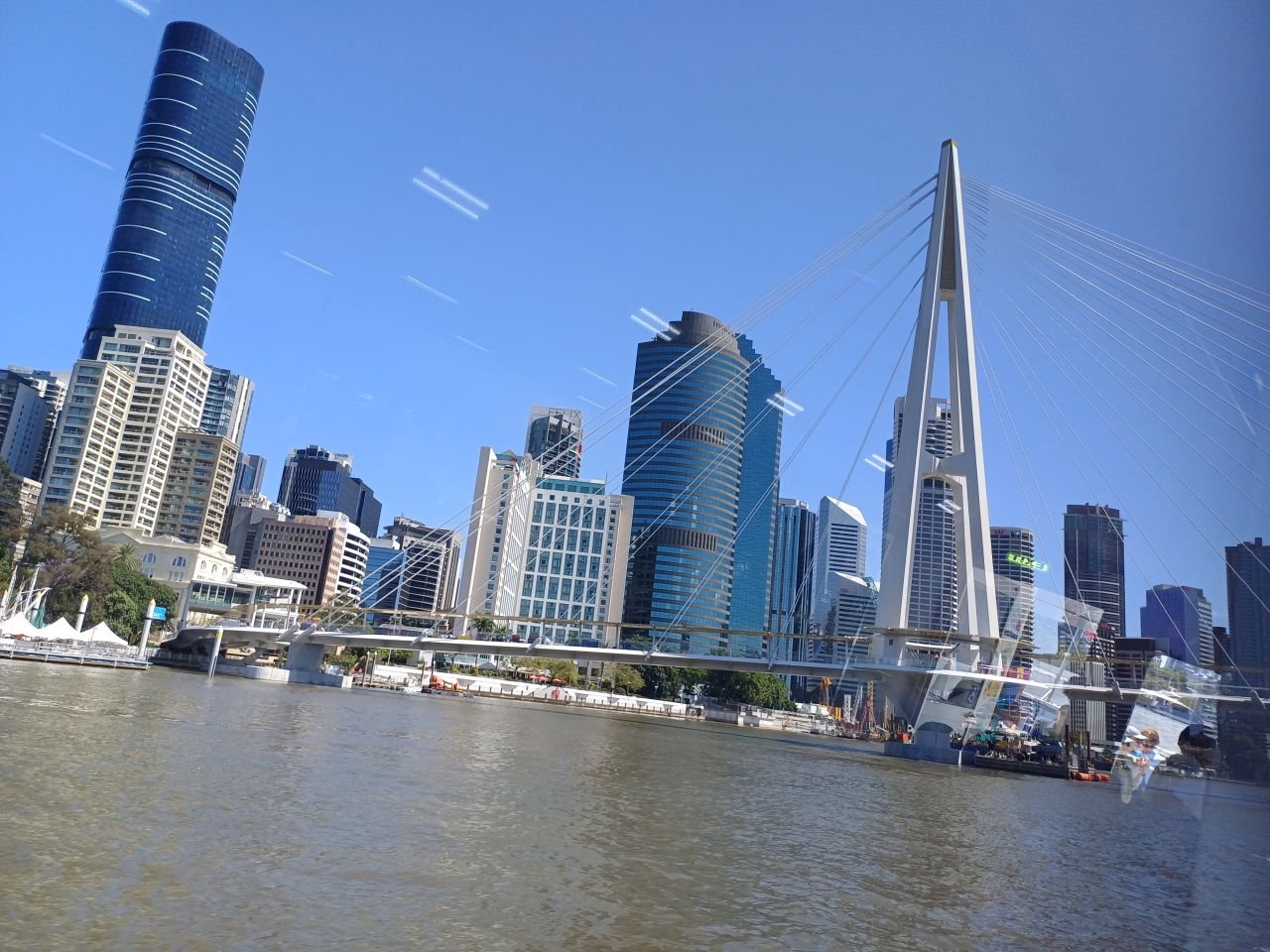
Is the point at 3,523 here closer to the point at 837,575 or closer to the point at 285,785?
the point at 285,785

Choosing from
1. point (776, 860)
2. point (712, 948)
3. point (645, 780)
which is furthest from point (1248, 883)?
point (645, 780)

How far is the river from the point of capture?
7.40 meters

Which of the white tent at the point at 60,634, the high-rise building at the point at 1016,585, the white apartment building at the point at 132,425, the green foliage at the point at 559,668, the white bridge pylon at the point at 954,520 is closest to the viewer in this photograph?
the high-rise building at the point at 1016,585

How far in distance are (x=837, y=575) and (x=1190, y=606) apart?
129 metres

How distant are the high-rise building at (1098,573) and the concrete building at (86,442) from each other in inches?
4609

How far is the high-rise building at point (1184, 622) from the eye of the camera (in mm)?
7950

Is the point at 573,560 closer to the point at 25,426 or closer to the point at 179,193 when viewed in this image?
the point at 25,426

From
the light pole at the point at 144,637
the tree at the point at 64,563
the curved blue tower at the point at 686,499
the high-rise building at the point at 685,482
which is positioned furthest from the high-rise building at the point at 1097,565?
the curved blue tower at the point at 686,499

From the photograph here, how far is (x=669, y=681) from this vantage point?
105 meters

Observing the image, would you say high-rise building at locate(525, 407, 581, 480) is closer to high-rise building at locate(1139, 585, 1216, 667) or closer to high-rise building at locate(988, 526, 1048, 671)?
high-rise building at locate(988, 526, 1048, 671)

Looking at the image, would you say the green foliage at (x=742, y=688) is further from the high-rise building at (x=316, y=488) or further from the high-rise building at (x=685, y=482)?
the high-rise building at (x=316, y=488)

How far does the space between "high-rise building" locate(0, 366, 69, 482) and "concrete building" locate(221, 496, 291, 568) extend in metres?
30.5

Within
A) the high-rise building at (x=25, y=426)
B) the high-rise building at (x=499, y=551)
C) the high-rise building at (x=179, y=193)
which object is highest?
the high-rise building at (x=179, y=193)

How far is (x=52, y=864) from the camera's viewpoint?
8.09 metres
